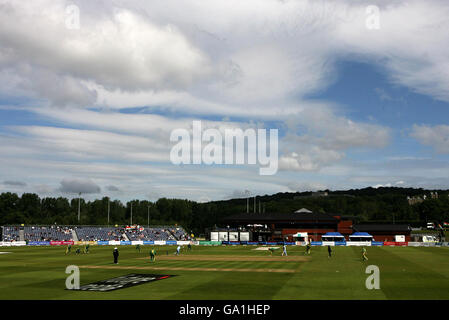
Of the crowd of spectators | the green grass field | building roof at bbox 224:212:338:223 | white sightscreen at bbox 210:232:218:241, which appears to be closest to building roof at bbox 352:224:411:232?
building roof at bbox 224:212:338:223

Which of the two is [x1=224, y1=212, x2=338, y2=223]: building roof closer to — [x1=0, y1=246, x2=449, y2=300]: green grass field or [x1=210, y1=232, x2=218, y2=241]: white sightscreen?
[x1=210, y1=232, x2=218, y2=241]: white sightscreen

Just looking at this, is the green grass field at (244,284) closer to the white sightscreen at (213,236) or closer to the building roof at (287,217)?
the white sightscreen at (213,236)

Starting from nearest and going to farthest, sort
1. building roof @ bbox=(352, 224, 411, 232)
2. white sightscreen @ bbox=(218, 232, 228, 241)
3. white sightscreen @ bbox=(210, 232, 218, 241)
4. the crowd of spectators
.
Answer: the crowd of spectators
white sightscreen @ bbox=(210, 232, 218, 241)
white sightscreen @ bbox=(218, 232, 228, 241)
building roof @ bbox=(352, 224, 411, 232)

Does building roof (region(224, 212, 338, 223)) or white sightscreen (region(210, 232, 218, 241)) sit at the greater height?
building roof (region(224, 212, 338, 223))

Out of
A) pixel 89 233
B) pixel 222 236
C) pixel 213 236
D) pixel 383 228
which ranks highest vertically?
pixel 89 233

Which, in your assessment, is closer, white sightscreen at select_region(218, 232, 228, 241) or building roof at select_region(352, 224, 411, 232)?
white sightscreen at select_region(218, 232, 228, 241)

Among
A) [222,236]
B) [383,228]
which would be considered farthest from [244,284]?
[383,228]

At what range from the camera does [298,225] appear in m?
149

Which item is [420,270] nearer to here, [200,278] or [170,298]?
[200,278]

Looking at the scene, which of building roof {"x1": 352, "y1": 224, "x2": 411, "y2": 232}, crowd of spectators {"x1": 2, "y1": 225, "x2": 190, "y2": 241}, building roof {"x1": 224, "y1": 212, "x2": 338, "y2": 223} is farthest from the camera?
building roof {"x1": 352, "y1": 224, "x2": 411, "y2": 232}

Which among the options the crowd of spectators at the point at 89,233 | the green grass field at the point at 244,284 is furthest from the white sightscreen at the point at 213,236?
the green grass field at the point at 244,284

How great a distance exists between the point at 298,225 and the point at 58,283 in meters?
122

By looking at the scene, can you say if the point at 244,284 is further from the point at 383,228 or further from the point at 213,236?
the point at 383,228
